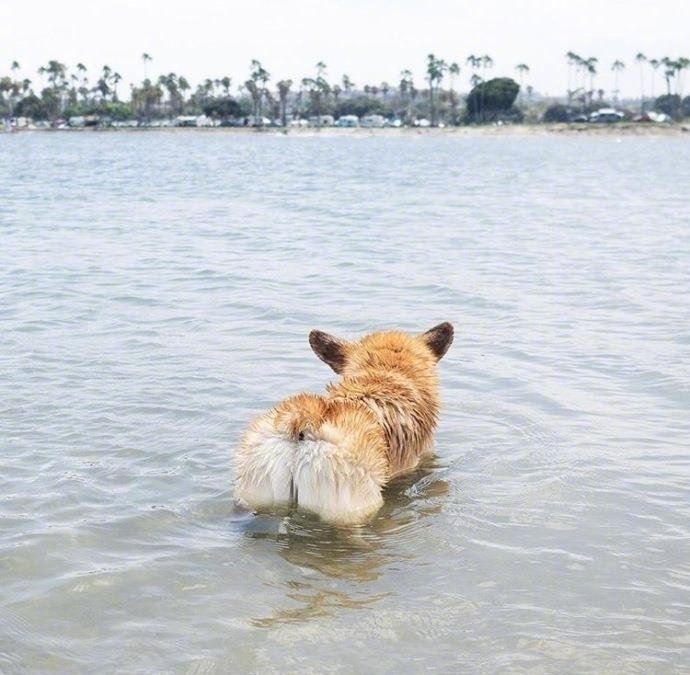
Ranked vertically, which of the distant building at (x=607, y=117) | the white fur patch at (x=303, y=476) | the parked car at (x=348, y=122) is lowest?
the white fur patch at (x=303, y=476)

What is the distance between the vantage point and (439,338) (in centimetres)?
658

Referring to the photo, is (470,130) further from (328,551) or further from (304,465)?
(304,465)

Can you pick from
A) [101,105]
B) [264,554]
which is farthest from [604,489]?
[101,105]

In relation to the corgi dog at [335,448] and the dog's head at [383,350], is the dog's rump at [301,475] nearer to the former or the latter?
the corgi dog at [335,448]

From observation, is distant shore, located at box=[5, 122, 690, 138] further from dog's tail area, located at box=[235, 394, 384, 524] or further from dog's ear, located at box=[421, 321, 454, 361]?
dog's tail area, located at box=[235, 394, 384, 524]

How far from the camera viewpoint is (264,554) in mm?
5043

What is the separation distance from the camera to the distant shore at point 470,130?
519 ft

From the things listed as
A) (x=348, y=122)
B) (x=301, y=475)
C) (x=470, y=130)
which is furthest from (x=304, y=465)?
(x=348, y=122)

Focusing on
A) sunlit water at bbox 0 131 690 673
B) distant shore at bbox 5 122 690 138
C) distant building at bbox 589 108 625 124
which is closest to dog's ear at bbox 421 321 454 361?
sunlit water at bbox 0 131 690 673

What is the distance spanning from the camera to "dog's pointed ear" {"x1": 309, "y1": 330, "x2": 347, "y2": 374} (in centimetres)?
635

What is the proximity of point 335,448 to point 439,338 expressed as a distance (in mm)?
1886

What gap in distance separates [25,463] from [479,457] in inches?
114

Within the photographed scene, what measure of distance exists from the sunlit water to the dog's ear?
77 cm

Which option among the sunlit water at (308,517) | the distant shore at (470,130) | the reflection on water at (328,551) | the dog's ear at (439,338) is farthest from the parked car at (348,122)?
the reflection on water at (328,551)
